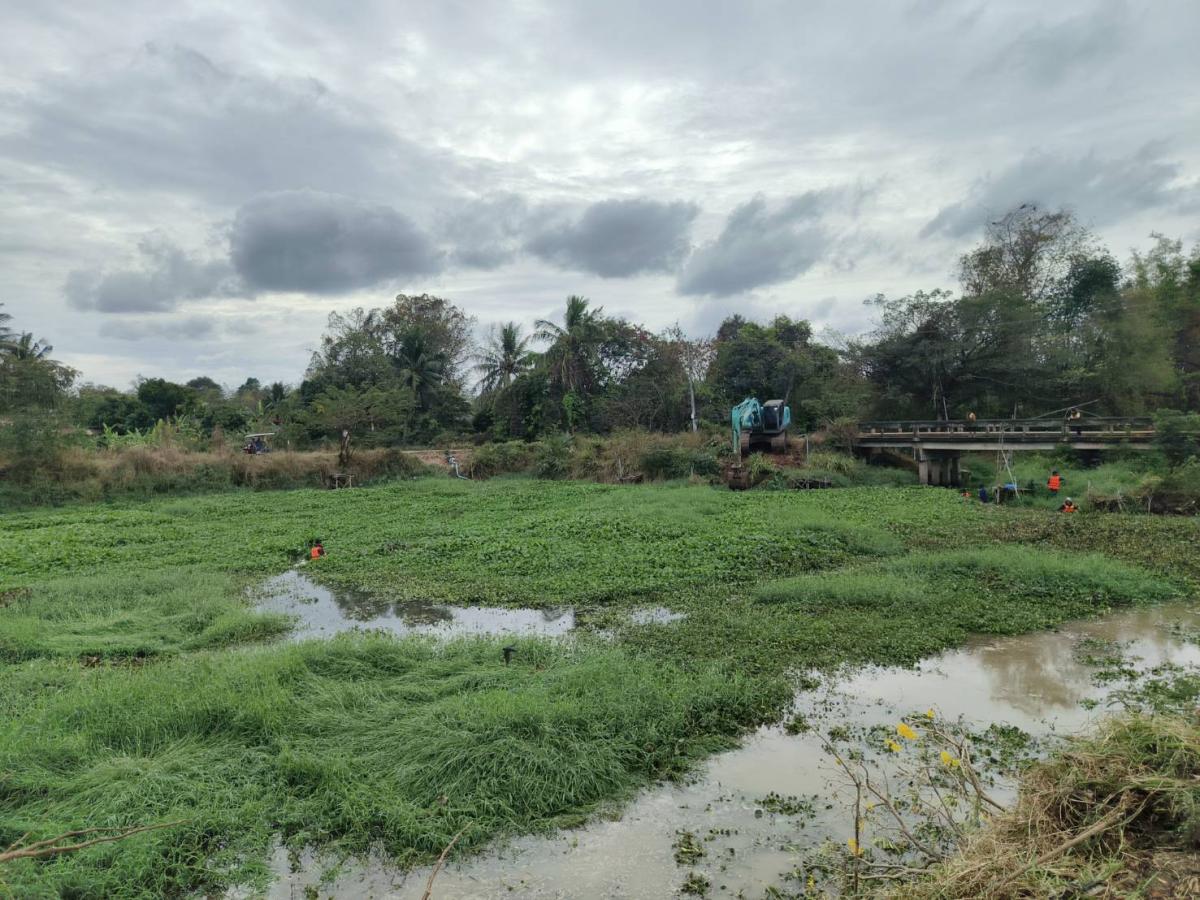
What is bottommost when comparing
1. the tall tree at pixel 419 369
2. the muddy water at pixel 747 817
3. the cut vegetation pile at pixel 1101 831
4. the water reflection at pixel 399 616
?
the muddy water at pixel 747 817

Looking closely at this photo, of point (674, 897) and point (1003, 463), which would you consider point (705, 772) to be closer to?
point (674, 897)

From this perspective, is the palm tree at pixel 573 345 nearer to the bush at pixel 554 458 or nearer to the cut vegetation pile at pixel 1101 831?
the bush at pixel 554 458

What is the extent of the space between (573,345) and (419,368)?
27.6 ft

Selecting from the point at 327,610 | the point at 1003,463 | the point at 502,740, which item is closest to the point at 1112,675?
the point at 502,740

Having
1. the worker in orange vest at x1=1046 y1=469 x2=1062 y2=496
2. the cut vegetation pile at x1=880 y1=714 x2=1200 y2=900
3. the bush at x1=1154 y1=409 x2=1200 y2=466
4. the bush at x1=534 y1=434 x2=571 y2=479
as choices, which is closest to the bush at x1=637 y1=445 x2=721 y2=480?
the bush at x1=534 y1=434 x2=571 y2=479

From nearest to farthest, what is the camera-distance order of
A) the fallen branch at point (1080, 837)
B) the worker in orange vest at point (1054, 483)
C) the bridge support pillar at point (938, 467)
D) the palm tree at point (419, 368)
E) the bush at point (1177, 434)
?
the fallen branch at point (1080, 837)
the bush at point (1177, 434)
the worker in orange vest at point (1054, 483)
the bridge support pillar at point (938, 467)
the palm tree at point (419, 368)

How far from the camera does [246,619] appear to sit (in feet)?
30.3

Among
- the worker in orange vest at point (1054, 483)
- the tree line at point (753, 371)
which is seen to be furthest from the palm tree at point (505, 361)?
the worker in orange vest at point (1054, 483)

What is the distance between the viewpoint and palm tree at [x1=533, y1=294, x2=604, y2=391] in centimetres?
3216

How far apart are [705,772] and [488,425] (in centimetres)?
2980

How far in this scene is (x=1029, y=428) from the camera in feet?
72.3

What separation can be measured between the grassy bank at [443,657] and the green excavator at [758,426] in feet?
25.5

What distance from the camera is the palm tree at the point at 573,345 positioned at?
32156 millimetres

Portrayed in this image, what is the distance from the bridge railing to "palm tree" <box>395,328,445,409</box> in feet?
68.5
